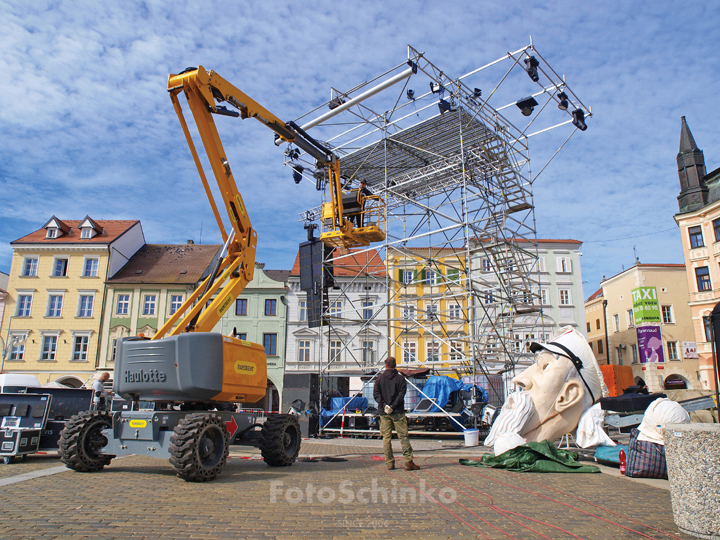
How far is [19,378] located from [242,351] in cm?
758

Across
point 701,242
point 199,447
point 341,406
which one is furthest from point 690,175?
point 199,447

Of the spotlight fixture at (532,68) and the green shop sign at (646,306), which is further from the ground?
the spotlight fixture at (532,68)

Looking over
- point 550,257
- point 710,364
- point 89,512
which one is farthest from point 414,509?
point 550,257

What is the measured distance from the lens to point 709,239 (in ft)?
100

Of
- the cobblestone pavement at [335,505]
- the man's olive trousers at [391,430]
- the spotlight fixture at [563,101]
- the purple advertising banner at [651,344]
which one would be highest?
the spotlight fixture at [563,101]

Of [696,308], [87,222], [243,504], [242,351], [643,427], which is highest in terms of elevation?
[87,222]

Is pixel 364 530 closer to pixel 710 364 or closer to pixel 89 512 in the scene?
pixel 89 512

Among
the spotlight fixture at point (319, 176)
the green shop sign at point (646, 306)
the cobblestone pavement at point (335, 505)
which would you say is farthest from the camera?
the green shop sign at point (646, 306)

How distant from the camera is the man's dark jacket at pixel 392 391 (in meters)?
7.70

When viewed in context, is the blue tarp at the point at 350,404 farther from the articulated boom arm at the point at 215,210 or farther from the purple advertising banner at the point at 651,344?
the purple advertising banner at the point at 651,344

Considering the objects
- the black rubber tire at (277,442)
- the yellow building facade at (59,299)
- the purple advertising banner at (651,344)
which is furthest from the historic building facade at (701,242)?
the yellow building facade at (59,299)

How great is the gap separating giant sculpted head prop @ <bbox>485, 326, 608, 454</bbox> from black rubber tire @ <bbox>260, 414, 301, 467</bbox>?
3.26 metres

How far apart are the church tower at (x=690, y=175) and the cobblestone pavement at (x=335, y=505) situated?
31667mm

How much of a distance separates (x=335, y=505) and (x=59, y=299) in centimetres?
3393
